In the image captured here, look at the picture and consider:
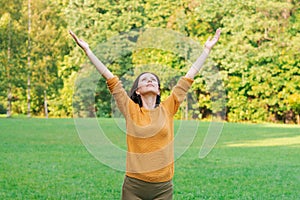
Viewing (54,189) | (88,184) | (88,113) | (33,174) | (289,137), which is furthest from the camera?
(289,137)

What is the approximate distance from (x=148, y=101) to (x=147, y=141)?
0.24m

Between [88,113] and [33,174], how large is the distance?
2.88 meters

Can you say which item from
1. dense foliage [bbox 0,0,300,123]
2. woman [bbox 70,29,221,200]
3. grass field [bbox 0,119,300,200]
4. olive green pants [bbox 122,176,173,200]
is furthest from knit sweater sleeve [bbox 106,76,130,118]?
dense foliage [bbox 0,0,300,123]

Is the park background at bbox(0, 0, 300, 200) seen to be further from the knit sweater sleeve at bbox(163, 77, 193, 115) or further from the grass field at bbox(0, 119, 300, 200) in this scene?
the knit sweater sleeve at bbox(163, 77, 193, 115)

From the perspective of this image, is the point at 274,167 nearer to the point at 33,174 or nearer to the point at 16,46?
the point at 33,174

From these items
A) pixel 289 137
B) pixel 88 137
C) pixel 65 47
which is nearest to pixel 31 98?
pixel 65 47

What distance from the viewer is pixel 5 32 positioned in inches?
956

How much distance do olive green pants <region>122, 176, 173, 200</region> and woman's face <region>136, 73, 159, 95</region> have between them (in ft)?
1.58

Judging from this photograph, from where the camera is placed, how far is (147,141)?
3.41 metres

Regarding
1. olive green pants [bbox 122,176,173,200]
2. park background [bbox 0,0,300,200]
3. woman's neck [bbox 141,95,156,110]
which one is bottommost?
olive green pants [bbox 122,176,173,200]

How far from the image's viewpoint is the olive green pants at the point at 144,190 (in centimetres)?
339

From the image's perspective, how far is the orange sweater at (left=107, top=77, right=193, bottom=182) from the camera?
340cm

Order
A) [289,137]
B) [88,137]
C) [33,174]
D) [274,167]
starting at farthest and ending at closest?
[289,137] < [274,167] < [33,174] < [88,137]

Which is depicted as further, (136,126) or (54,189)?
(54,189)
